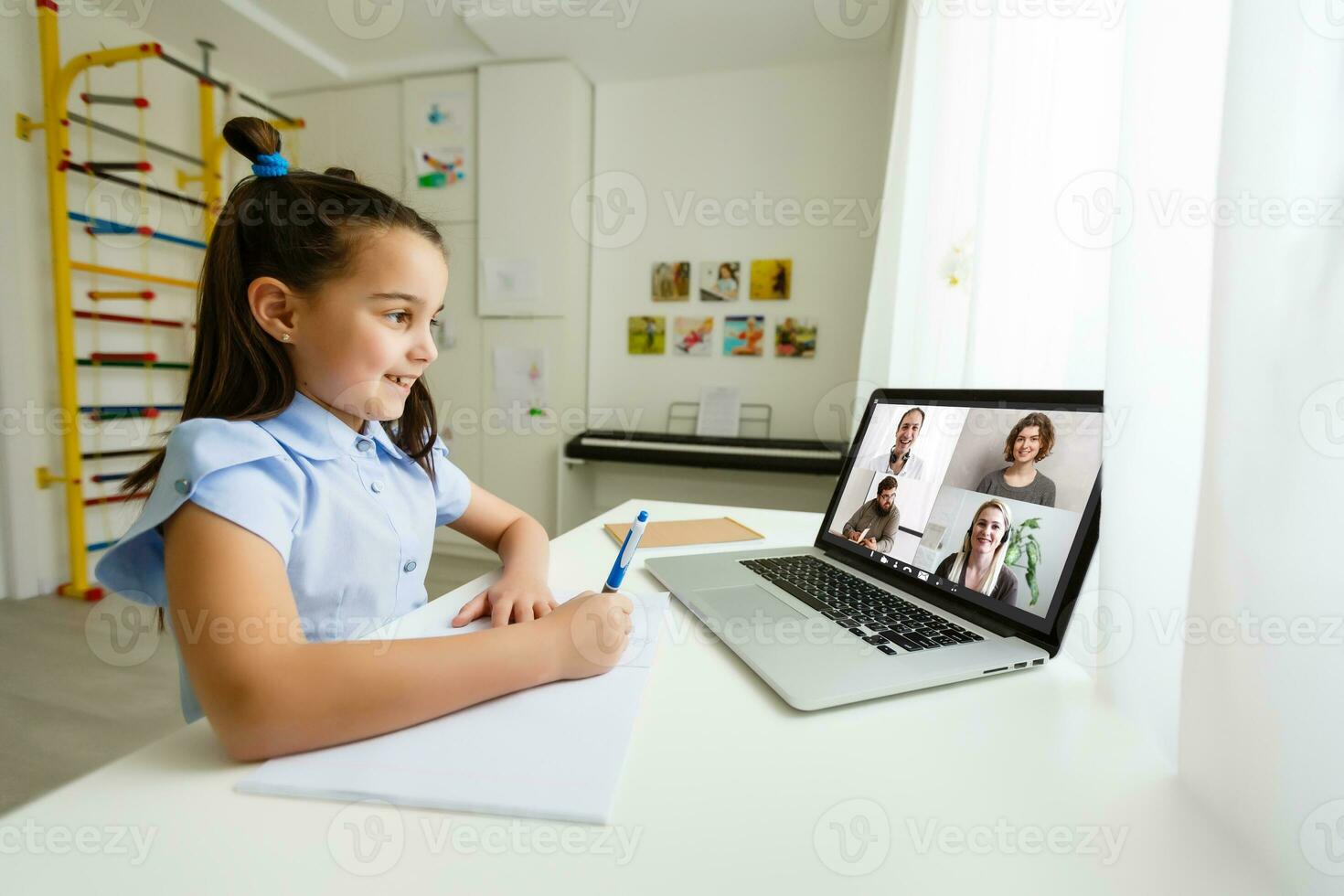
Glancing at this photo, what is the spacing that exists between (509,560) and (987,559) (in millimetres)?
533

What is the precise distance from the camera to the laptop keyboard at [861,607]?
0.54m

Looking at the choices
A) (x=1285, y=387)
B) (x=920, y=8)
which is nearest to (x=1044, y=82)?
(x=1285, y=387)

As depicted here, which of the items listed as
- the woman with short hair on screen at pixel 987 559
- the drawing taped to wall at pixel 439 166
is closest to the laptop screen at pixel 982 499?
the woman with short hair on screen at pixel 987 559

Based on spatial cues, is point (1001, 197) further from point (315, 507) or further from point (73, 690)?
point (73, 690)

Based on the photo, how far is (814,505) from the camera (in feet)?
9.06

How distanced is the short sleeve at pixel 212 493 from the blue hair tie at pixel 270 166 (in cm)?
29

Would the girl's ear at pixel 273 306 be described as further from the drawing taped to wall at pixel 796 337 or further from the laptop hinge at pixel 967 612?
the drawing taped to wall at pixel 796 337

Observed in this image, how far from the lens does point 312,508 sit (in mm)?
585

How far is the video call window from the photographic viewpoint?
0.53m

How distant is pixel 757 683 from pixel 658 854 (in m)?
0.20

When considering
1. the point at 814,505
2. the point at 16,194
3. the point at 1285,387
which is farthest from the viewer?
the point at 814,505

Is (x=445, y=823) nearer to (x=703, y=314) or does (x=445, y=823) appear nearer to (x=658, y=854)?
(x=658, y=854)

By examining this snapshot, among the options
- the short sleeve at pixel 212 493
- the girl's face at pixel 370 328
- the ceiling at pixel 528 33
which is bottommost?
the short sleeve at pixel 212 493

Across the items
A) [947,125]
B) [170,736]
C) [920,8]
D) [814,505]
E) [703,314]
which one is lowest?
[814,505]
